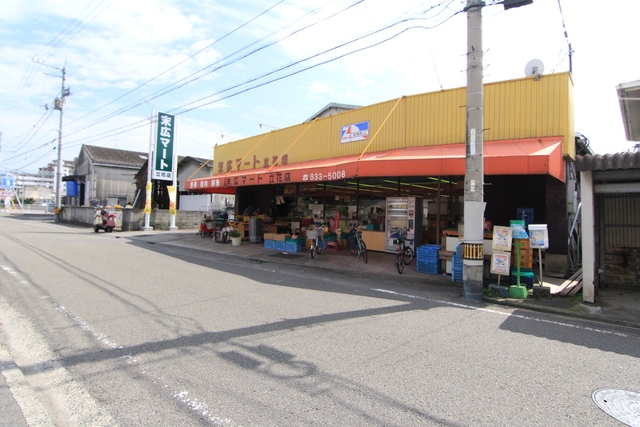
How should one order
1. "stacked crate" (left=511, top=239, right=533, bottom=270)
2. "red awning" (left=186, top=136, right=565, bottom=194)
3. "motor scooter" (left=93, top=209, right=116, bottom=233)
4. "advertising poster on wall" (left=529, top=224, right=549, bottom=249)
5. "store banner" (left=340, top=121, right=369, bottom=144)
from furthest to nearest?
"motor scooter" (left=93, top=209, right=116, bottom=233) < "store banner" (left=340, top=121, right=369, bottom=144) < "stacked crate" (left=511, top=239, right=533, bottom=270) < "red awning" (left=186, top=136, right=565, bottom=194) < "advertising poster on wall" (left=529, top=224, right=549, bottom=249)

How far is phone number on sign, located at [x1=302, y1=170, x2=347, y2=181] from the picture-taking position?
35.7ft

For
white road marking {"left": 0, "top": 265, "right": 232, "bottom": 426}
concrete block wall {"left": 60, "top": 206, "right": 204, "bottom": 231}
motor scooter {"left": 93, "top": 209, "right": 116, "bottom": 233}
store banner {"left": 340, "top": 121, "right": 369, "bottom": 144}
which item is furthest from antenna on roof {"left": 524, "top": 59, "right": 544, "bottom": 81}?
motor scooter {"left": 93, "top": 209, "right": 116, "bottom": 233}

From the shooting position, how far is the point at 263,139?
18.0 m

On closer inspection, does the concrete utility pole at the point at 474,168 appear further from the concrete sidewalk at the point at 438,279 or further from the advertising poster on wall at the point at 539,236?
the advertising poster on wall at the point at 539,236

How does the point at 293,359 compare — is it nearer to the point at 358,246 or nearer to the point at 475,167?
the point at 475,167

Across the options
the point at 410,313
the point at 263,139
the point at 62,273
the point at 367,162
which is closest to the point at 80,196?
the point at 263,139

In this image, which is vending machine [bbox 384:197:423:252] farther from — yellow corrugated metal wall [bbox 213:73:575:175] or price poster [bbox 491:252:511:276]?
price poster [bbox 491:252:511:276]

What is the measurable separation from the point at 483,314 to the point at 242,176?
11.3 m

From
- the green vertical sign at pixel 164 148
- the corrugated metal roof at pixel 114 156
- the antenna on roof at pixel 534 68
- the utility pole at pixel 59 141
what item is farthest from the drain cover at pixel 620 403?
the corrugated metal roof at pixel 114 156

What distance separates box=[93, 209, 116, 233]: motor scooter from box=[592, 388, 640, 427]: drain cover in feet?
81.6

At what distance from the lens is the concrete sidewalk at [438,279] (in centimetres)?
630

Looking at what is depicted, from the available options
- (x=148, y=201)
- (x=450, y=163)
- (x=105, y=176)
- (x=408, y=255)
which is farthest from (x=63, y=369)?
(x=105, y=176)

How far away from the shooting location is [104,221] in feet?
75.7

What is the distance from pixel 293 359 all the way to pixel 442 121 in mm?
9184
